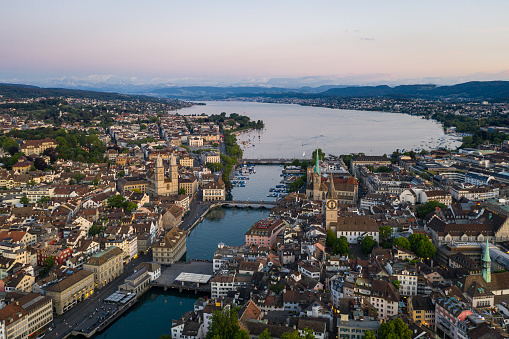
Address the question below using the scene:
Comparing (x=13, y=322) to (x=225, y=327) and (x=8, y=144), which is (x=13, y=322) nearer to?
(x=225, y=327)

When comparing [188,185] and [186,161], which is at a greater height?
[186,161]

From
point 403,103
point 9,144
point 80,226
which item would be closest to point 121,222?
point 80,226

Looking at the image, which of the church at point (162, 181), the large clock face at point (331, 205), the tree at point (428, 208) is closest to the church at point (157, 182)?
the church at point (162, 181)

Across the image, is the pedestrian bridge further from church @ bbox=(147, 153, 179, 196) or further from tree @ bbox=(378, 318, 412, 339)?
tree @ bbox=(378, 318, 412, 339)

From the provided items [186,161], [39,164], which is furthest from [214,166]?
[39,164]

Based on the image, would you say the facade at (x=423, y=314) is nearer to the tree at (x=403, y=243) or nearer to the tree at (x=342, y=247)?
the tree at (x=403, y=243)

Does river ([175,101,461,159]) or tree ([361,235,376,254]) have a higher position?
river ([175,101,461,159])

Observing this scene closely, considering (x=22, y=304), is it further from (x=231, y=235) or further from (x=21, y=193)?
(x=21, y=193)

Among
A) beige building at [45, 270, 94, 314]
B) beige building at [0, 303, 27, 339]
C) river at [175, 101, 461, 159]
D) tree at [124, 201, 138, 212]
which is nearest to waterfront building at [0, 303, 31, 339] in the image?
beige building at [0, 303, 27, 339]
